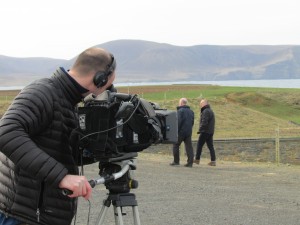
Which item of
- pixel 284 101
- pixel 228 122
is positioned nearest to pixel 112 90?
pixel 228 122

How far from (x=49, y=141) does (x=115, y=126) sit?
1.23ft

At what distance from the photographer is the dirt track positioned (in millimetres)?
7980

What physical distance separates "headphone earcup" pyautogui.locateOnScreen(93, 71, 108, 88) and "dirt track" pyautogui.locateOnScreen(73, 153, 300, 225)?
110 inches

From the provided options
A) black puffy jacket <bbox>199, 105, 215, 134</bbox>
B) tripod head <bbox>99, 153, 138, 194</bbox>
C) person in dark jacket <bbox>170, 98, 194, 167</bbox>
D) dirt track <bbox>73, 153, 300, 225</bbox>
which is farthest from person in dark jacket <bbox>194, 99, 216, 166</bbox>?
tripod head <bbox>99, 153, 138, 194</bbox>

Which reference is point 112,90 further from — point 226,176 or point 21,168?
point 226,176

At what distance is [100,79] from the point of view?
294 cm

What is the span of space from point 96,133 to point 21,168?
1.59 feet

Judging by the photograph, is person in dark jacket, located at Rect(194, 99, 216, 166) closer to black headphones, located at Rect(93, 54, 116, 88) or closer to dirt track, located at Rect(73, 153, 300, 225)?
dirt track, located at Rect(73, 153, 300, 225)

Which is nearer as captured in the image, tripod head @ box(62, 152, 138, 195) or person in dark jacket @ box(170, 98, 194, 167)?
tripod head @ box(62, 152, 138, 195)

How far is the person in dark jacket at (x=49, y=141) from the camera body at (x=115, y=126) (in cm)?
8

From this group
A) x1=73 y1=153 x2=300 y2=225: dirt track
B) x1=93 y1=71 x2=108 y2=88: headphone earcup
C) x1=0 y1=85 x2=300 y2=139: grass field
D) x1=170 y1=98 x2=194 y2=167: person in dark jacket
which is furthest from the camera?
x1=0 y1=85 x2=300 y2=139: grass field

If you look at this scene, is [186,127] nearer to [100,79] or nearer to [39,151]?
[100,79]

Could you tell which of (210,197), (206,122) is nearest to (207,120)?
(206,122)

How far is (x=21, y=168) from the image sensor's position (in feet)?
8.98
